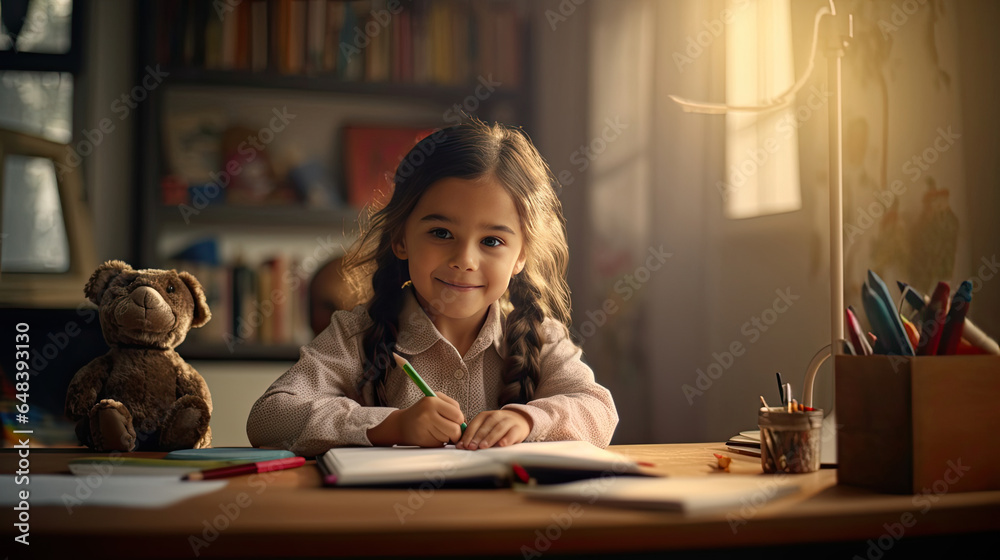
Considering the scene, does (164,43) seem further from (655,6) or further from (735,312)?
(735,312)

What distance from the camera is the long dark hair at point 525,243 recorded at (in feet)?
3.68

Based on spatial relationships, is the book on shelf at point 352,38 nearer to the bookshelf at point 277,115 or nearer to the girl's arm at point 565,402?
the bookshelf at point 277,115

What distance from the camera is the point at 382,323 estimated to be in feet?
3.75

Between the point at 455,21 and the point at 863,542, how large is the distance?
8.09ft

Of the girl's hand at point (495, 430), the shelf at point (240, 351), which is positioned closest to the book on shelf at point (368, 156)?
the shelf at point (240, 351)

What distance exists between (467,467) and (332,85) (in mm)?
2271

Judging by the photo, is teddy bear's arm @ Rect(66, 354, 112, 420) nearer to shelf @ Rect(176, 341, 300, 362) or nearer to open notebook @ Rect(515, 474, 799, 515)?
open notebook @ Rect(515, 474, 799, 515)

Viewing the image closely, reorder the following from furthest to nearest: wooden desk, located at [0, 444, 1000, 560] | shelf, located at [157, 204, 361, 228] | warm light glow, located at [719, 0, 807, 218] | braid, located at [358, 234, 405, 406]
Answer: shelf, located at [157, 204, 361, 228] → warm light glow, located at [719, 0, 807, 218] → braid, located at [358, 234, 405, 406] → wooden desk, located at [0, 444, 1000, 560]

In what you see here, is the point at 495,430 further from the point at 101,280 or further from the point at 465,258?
the point at 101,280

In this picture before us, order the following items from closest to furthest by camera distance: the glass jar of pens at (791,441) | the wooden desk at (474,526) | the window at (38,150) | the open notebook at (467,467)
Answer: the wooden desk at (474,526)
the open notebook at (467,467)
the glass jar of pens at (791,441)
the window at (38,150)

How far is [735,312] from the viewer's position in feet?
6.27

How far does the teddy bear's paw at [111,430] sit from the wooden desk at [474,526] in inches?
12.5

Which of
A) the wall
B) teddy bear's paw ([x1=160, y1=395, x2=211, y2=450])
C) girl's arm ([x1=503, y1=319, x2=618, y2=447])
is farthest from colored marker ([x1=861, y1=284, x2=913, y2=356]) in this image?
the wall

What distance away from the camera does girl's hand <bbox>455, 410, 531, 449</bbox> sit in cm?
85
